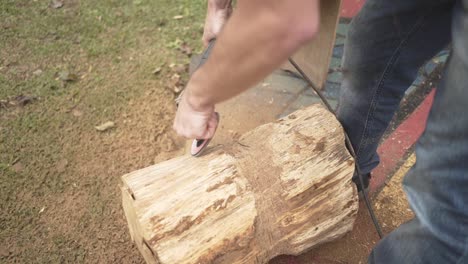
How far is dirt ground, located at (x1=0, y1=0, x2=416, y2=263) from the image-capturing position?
208 centimetres

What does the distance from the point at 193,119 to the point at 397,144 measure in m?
1.65

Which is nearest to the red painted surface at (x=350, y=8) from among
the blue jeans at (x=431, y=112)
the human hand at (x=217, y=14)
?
the blue jeans at (x=431, y=112)

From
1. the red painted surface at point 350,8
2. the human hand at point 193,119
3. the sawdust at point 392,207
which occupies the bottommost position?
the sawdust at point 392,207

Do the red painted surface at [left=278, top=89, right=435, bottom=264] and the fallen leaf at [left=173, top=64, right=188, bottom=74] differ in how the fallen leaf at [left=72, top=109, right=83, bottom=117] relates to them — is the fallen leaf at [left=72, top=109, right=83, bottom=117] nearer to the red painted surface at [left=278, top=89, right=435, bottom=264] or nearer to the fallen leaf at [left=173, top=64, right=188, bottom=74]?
the fallen leaf at [left=173, top=64, right=188, bottom=74]

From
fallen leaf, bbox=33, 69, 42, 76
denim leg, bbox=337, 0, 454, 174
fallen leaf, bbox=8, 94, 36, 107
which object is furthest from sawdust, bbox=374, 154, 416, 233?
fallen leaf, bbox=33, 69, 42, 76

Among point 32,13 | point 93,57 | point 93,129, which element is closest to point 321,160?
point 93,129

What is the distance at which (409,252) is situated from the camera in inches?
55.0

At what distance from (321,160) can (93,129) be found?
1491 mm

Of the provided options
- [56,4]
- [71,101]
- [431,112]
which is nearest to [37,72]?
[71,101]

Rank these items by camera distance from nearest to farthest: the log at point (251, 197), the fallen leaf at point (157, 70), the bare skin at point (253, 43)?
the bare skin at point (253, 43)
the log at point (251, 197)
the fallen leaf at point (157, 70)

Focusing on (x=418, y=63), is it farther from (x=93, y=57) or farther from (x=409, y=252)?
(x=93, y=57)

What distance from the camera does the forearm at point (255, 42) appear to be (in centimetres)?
98

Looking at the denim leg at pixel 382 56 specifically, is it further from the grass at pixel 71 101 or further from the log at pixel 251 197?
the grass at pixel 71 101

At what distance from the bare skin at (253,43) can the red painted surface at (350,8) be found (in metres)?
2.61
